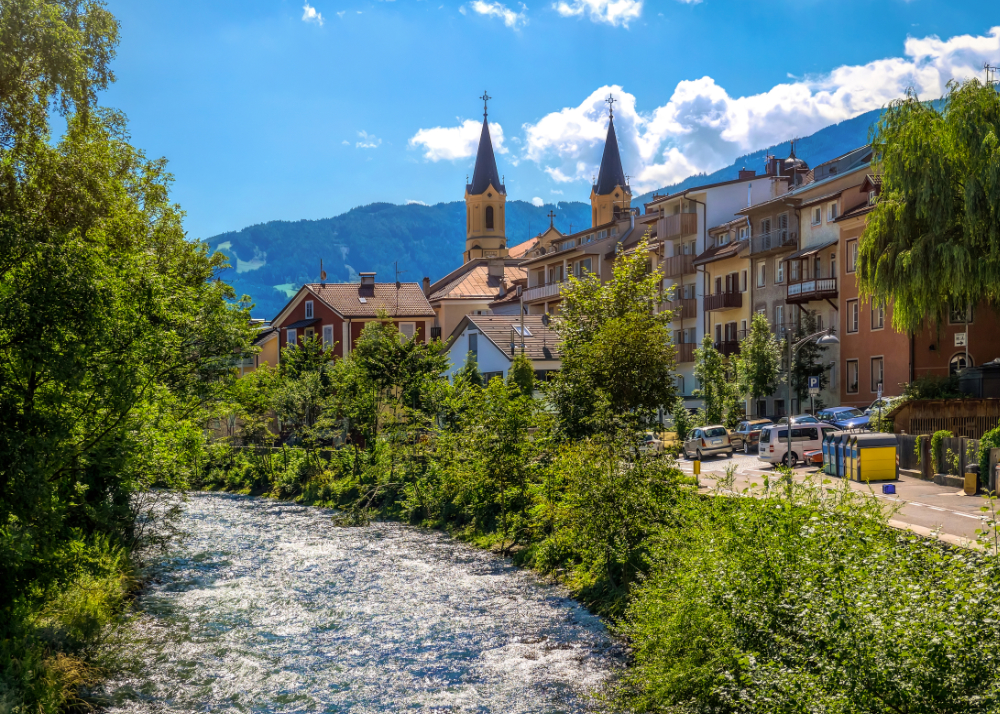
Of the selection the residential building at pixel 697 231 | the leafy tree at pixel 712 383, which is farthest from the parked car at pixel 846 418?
the residential building at pixel 697 231

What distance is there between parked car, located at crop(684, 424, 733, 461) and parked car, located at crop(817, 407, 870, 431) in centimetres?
457

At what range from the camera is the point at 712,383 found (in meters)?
54.3

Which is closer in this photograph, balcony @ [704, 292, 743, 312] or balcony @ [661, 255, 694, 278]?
balcony @ [704, 292, 743, 312]

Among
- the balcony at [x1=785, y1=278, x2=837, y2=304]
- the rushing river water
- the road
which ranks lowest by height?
the rushing river water

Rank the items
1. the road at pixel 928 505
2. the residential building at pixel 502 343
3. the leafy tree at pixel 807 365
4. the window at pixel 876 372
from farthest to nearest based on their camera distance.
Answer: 1. the residential building at pixel 502 343
2. the leafy tree at pixel 807 365
3. the window at pixel 876 372
4. the road at pixel 928 505

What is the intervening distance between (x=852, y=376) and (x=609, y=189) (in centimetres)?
9460

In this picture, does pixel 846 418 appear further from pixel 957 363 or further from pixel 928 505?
pixel 928 505

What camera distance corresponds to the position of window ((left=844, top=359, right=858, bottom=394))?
4997 cm

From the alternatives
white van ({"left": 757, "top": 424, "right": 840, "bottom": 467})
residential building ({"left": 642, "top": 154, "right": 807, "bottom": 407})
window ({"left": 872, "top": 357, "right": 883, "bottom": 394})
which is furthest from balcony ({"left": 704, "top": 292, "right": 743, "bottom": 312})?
white van ({"left": 757, "top": 424, "right": 840, "bottom": 467})

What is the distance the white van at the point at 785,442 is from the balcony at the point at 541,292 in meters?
42.3

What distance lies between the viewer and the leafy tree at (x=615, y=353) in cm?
2566

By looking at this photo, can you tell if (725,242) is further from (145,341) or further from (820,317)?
(145,341)

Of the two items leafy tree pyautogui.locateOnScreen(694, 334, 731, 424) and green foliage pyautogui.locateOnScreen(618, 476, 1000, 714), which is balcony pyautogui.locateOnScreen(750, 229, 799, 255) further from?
green foliage pyautogui.locateOnScreen(618, 476, 1000, 714)

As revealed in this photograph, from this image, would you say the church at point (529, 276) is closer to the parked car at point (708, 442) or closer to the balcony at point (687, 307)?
the balcony at point (687, 307)
